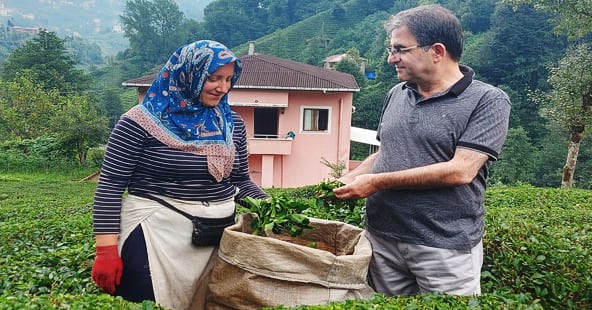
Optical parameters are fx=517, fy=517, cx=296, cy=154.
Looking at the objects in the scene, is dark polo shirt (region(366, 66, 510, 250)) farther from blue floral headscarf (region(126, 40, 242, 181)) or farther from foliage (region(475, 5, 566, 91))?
foliage (region(475, 5, 566, 91))

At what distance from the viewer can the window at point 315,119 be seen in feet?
69.7

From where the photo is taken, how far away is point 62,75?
39719mm

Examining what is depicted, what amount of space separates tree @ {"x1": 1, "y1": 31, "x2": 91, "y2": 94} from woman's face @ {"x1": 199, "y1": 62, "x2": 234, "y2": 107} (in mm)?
40017

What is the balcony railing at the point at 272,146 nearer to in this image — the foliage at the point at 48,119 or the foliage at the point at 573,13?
the foliage at the point at 48,119

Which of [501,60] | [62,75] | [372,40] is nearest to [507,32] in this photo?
[501,60]

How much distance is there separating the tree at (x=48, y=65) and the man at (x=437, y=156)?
133 feet

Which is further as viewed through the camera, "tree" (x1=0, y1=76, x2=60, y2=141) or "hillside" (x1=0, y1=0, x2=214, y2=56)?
"hillside" (x1=0, y1=0, x2=214, y2=56)

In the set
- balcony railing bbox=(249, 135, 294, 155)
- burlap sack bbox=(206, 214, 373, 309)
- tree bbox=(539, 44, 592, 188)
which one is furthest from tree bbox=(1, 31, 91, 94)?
burlap sack bbox=(206, 214, 373, 309)

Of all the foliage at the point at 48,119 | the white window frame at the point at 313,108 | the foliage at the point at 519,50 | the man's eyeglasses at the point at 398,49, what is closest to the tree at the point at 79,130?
the foliage at the point at 48,119

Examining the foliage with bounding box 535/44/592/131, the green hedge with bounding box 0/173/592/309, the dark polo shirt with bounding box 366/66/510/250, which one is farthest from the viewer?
the foliage with bounding box 535/44/592/131

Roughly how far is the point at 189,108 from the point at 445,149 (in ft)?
3.72

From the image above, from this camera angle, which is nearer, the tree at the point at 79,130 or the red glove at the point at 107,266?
the red glove at the point at 107,266

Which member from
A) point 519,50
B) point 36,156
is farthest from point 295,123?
point 519,50

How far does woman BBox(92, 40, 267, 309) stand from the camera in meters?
2.22
